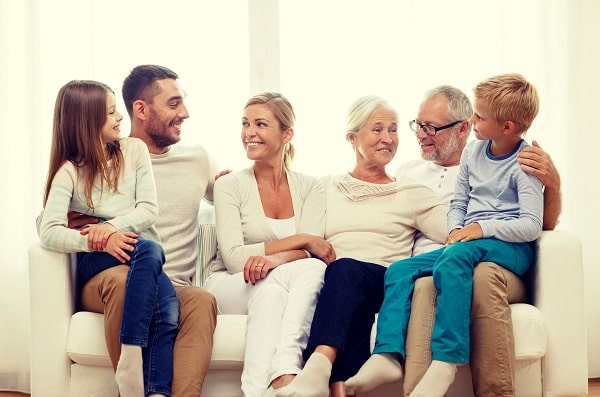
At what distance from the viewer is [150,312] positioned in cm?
265

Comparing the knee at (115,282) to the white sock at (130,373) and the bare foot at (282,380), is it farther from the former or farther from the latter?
the bare foot at (282,380)

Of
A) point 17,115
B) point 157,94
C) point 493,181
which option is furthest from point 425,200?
point 17,115

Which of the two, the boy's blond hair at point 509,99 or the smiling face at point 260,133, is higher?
the boy's blond hair at point 509,99

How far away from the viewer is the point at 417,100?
155 inches

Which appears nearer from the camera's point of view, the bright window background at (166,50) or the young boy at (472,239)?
the young boy at (472,239)

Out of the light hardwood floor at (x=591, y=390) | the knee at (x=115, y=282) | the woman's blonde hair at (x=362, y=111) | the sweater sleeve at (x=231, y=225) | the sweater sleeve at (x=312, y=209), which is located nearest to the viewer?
the knee at (x=115, y=282)

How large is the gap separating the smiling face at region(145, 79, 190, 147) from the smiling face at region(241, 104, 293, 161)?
28 centimetres

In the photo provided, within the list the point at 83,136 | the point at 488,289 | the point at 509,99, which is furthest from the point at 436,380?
the point at 83,136

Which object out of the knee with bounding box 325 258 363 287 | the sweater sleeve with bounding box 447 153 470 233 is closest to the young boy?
the sweater sleeve with bounding box 447 153 470 233

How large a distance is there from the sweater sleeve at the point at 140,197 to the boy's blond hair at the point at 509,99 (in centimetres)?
112

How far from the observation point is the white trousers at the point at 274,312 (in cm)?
267

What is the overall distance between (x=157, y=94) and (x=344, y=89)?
939mm

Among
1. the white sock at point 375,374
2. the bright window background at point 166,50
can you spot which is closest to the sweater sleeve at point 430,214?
the white sock at point 375,374

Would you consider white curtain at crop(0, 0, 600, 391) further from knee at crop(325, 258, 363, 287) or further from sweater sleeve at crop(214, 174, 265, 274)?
knee at crop(325, 258, 363, 287)
